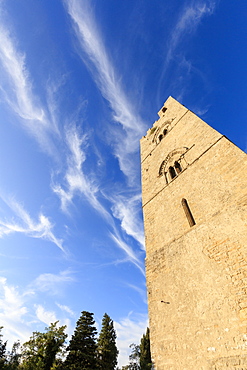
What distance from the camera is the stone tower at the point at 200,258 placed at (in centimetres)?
464

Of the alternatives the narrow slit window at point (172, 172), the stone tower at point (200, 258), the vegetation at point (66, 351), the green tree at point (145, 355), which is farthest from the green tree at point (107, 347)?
the narrow slit window at point (172, 172)

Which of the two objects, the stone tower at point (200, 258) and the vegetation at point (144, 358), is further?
the vegetation at point (144, 358)

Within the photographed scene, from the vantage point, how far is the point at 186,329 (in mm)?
5406

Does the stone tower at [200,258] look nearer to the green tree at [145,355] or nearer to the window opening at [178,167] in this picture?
the window opening at [178,167]

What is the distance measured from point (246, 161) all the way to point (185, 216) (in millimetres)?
2871

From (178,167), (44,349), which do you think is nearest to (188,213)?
(178,167)

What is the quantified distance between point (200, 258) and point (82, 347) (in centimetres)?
1974

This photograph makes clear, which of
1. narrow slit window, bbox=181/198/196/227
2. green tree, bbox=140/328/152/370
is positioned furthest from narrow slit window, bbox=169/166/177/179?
green tree, bbox=140/328/152/370

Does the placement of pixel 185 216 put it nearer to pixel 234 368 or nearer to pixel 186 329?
pixel 186 329

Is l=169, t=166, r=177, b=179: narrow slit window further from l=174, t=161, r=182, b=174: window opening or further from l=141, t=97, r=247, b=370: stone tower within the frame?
l=174, t=161, r=182, b=174: window opening

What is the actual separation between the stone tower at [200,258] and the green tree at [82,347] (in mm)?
16240

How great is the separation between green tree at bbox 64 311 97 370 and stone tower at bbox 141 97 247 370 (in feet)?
53.3

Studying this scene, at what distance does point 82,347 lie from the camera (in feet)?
60.7

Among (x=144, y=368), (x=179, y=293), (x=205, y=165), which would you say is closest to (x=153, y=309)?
(x=179, y=293)
